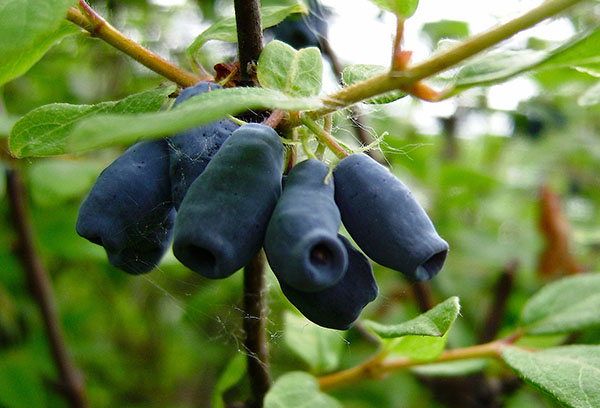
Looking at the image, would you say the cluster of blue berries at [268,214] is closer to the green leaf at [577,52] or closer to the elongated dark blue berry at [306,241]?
the elongated dark blue berry at [306,241]

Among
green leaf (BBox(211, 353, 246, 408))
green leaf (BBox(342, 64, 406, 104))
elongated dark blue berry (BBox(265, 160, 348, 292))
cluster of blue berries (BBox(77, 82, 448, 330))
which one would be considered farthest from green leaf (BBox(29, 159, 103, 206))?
elongated dark blue berry (BBox(265, 160, 348, 292))

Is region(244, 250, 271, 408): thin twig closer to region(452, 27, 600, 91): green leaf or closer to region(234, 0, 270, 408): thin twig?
region(234, 0, 270, 408): thin twig

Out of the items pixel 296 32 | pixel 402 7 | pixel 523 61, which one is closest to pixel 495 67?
pixel 523 61

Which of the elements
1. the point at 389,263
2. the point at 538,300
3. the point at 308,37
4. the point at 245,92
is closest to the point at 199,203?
the point at 245,92

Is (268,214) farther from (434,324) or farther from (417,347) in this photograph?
(417,347)

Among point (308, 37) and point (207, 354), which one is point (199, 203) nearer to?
point (308, 37)

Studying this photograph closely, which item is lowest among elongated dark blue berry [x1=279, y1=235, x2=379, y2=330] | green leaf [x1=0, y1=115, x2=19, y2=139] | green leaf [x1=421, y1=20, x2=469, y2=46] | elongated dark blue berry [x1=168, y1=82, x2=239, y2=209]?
green leaf [x1=421, y1=20, x2=469, y2=46]
